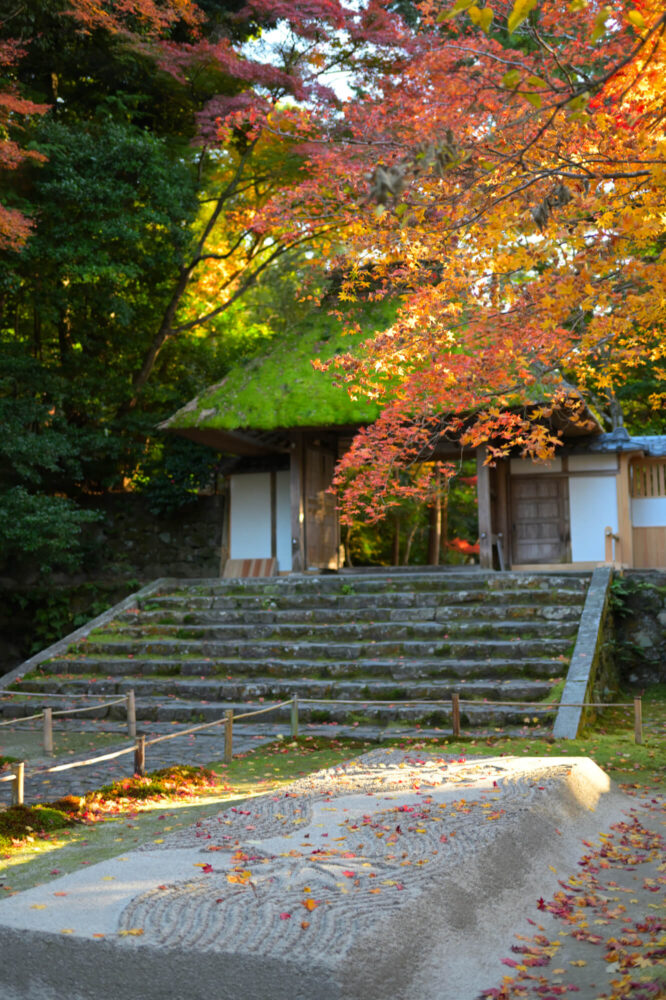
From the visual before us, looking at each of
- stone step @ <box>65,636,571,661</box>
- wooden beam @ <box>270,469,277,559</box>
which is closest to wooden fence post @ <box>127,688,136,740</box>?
stone step @ <box>65,636,571,661</box>

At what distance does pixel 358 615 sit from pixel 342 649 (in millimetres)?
1081

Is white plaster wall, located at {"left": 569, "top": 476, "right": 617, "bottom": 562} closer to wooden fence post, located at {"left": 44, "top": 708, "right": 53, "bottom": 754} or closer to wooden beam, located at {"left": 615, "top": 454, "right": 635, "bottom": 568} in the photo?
wooden beam, located at {"left": 615, "top": 454, "right": 635, "bottom": 568}

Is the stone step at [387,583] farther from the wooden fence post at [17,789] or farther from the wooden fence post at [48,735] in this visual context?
the wooden fence post at [17,789]

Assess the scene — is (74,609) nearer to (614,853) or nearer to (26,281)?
(26,281)

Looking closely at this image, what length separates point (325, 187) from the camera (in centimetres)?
1233

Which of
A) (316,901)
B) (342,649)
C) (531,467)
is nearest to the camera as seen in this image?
(316,901)

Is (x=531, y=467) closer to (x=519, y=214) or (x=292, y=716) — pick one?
(x=292, y=716)

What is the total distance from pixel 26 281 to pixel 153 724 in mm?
8581

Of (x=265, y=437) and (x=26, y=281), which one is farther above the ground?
(x=26, y=281)

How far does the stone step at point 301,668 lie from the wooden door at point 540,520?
495cm

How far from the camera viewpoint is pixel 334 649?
1133cm

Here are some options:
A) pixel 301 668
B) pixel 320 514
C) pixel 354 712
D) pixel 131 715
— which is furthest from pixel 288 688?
pixel 320 514

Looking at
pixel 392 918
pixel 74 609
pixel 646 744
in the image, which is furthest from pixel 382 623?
pixel 392 918

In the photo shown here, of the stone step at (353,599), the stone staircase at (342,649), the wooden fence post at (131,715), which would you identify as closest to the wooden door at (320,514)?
the stone staircase at (342,649)
